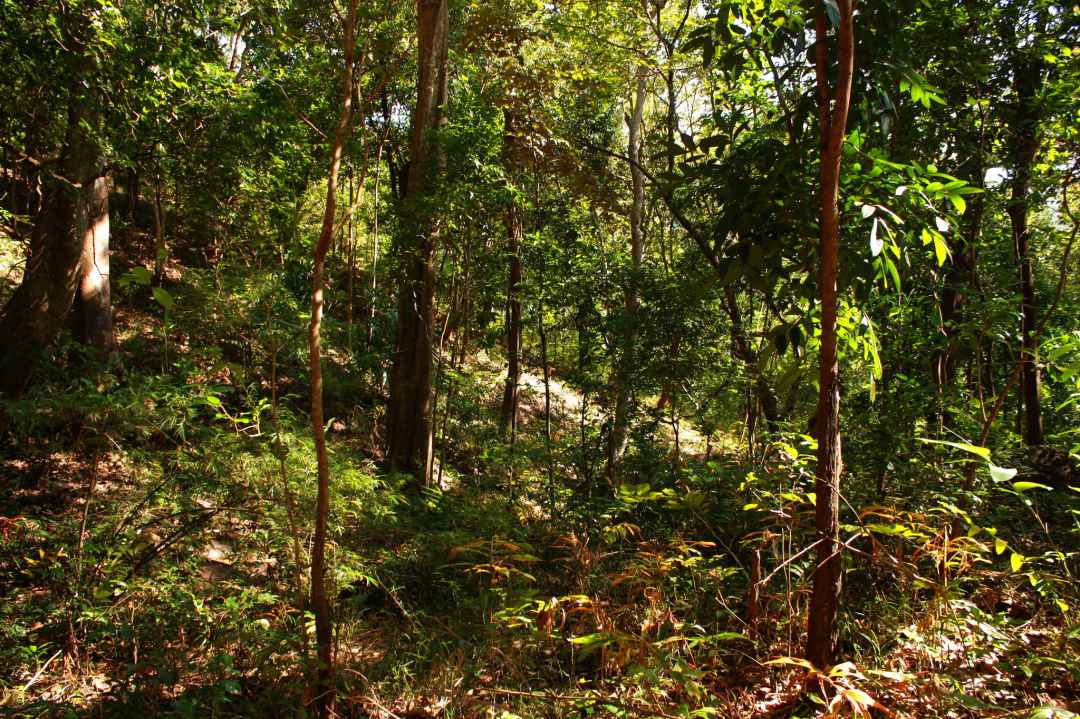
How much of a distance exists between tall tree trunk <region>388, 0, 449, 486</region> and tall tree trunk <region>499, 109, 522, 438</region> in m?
1.02

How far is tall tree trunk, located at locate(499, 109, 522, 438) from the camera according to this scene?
26.3ft

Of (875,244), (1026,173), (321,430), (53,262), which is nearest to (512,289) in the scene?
(53,262)

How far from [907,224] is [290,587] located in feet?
13.6

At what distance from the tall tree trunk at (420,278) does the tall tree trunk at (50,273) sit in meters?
3.02

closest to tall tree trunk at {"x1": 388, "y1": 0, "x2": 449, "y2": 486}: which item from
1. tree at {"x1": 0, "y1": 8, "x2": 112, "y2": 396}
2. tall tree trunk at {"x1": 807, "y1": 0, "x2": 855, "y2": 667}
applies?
tree at {"x1": 0, "y1": 8, "x2": 112, "y2": 396}

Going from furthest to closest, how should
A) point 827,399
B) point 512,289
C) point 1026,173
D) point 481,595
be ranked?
1. point 512,289
2. point 1026,173
3. point 481,595
4. point 827,399

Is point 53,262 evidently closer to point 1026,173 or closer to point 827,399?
point 827,399

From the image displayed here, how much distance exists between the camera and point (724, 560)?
404 cm

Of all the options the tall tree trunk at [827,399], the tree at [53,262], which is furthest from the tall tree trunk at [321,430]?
the tree at [53,262]

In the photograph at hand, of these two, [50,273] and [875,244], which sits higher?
[875,244]

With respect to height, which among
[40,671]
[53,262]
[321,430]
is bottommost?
[40,671]

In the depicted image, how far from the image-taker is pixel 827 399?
6.40 ft

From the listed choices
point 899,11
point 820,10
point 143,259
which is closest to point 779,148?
point 820,10

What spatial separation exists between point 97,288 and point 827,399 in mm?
8170
